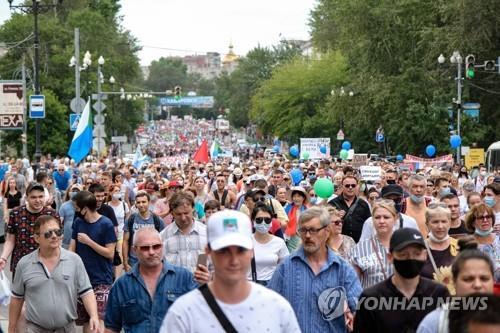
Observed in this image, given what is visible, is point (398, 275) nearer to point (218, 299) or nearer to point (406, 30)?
point (218, 299)

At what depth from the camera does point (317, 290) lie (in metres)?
7.30

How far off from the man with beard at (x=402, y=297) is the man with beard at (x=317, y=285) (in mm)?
871

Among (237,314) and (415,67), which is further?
(415,67)

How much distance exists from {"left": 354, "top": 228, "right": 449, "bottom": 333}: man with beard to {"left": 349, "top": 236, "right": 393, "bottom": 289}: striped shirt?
1868 millimetres

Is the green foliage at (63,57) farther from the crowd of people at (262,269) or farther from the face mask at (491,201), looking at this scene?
the crowd of people at (262,269)

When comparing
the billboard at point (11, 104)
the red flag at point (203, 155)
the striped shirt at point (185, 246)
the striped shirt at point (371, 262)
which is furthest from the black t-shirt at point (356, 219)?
the billboard at point (11, 104)

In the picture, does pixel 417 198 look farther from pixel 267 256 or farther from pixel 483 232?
pixel 267 256

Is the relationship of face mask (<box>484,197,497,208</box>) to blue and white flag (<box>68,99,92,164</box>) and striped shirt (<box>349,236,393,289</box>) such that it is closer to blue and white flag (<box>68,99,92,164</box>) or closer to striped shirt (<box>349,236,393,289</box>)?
striped shirt (<box>349,236,393,289</box>)

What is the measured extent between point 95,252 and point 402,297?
5.19 m

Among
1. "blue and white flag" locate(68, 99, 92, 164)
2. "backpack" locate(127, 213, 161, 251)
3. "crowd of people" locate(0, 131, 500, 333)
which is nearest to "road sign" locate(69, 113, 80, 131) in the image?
"blue and white flag" locate(68, 99, 92, 164)

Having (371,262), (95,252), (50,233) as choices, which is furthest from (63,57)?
(371,262)

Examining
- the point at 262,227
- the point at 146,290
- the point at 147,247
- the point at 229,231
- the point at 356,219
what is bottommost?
the point at 356,219

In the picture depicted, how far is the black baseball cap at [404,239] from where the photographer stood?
636 cm

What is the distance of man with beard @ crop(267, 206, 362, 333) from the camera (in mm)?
7250
